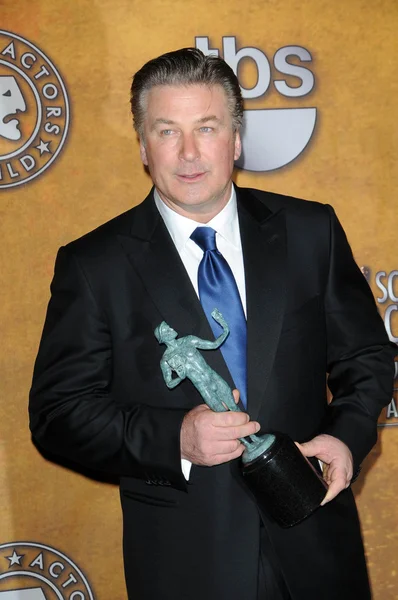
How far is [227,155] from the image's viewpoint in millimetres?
2031

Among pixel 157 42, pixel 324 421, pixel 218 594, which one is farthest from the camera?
Result: pixel 157 42

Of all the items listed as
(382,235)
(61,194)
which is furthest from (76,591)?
(382,235)

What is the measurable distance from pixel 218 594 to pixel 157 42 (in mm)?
1546

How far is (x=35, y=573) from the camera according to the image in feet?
9.09

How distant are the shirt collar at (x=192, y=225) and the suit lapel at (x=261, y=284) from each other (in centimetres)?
2

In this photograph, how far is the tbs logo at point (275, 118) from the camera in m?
2.73

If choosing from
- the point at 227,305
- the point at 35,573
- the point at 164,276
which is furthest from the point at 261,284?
the point at 35,573

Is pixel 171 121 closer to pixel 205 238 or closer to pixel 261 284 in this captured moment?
pixel 205 238

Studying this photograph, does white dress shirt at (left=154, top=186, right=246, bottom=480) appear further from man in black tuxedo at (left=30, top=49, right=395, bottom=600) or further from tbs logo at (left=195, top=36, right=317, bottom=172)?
tbs logo at (left=195, top=36, right=317, bottom=172)

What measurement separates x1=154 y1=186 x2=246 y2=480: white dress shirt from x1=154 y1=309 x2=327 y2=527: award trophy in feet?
0.96

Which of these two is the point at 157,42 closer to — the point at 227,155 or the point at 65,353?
the point at 227,155

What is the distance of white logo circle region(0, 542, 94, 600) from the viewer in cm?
276

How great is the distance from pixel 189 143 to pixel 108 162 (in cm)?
77

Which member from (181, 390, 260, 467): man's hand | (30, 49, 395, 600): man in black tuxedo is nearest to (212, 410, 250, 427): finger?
(181, 390, 260, 467): man's hand
